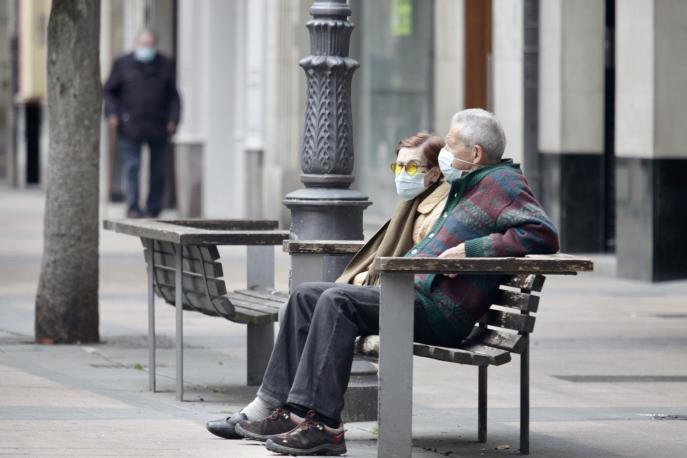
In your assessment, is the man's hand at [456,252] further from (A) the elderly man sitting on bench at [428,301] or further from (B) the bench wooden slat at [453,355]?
(B) the bench wooden slat at [453,355]

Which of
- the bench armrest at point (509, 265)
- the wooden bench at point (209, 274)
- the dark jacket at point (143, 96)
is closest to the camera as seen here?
the bench armrest at point (509, 265)

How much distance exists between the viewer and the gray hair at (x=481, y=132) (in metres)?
7.08

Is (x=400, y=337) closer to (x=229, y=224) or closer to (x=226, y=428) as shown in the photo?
(x=226, y=428)

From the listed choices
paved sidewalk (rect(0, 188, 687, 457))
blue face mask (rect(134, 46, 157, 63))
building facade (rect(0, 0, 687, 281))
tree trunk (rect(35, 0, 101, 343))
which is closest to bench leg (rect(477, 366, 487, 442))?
paved sidewalk (rect(0, 188, 687, 457))

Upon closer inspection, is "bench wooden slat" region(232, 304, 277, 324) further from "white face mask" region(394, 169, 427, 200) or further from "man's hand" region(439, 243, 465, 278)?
"man's hand" region(439, 243, 465, 278)

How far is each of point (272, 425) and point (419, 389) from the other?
2.13 metres

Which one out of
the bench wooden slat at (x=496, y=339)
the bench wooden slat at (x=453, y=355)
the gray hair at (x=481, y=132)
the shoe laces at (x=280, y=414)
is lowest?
the shoe laces at (x=280, y=414)

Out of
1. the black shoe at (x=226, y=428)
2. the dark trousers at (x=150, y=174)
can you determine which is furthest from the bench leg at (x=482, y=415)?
the dark trousers at (x=150, y=174)

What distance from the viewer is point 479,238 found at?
689cm

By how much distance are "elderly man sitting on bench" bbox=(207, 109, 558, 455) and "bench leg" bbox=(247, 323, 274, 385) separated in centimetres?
198

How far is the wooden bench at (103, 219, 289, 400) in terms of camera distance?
330 inches

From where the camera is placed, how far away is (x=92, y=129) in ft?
35.2

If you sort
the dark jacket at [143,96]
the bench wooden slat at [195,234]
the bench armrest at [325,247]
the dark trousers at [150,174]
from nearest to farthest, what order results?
the bench armrest at [325,247]
the bench wooden slat at [195,234]
the dark jacket at [143,96]
the dark trousers at [150,174]

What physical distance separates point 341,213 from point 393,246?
3.07ft
